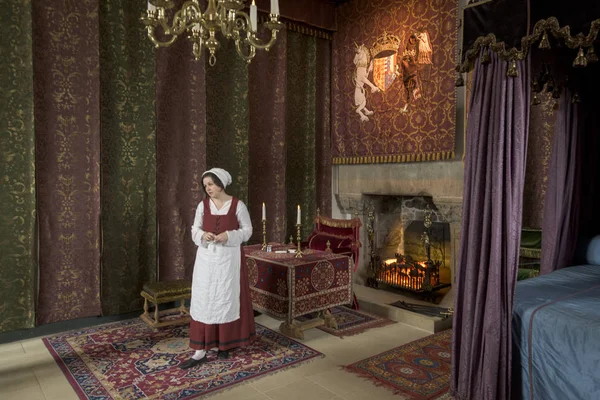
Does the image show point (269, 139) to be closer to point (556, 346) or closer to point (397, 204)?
point (397, 204)

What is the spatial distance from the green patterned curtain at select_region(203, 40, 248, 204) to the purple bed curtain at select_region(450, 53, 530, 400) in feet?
11.0

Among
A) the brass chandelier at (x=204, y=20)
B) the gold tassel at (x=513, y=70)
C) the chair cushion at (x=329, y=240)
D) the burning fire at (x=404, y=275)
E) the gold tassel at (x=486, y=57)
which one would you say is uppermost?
the brass chandelier at (x=204, y=20)

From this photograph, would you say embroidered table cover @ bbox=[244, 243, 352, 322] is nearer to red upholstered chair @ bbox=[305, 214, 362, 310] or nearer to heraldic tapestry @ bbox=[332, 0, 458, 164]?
red upholstered chair @ bbox=[305, 214, 362, 310]

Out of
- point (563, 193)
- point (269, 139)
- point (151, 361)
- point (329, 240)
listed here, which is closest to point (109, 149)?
point (269, 139)

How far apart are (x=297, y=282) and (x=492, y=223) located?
2022 millimetres

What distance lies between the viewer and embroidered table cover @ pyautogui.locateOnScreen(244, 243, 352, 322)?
13.5ft

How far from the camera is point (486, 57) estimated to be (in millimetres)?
2596

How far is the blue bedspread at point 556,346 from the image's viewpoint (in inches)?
90.2

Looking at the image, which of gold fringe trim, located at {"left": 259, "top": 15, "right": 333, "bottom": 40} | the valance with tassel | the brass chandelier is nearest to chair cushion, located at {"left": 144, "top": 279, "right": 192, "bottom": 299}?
the brass chandelier

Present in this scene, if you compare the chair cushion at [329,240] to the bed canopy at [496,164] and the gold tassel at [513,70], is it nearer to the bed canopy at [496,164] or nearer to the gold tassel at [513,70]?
the bed canopy at [496,164]

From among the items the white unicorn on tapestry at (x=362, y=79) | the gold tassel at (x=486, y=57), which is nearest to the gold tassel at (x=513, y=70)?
the gold tassel at (x=486, y=57)

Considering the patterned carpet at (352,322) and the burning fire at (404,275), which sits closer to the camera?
the patterned carpet at (352,322)

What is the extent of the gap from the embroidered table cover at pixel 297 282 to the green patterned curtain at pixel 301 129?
167 centimetres

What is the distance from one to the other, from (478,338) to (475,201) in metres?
0.83
